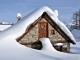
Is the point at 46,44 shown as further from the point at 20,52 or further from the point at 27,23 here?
the point at 20,52

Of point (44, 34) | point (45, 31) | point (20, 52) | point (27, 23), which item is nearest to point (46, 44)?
point (44, 34)

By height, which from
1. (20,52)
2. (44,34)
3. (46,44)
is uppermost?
(44,34)

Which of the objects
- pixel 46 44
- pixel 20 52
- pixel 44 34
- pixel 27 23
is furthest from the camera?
pixel 44 34

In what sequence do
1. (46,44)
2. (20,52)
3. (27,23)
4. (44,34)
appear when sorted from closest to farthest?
(20,52)
(27,23)
(46,44)
(44,34)

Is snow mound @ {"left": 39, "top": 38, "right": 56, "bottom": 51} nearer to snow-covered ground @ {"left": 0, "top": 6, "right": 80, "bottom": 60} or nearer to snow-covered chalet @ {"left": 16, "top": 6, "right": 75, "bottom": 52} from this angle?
snow-covered ground @ {"left": 0, "top": 6, "right": 80, "bottom": 60}

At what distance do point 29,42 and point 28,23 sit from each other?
1.51m

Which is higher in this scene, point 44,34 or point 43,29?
point 43,29

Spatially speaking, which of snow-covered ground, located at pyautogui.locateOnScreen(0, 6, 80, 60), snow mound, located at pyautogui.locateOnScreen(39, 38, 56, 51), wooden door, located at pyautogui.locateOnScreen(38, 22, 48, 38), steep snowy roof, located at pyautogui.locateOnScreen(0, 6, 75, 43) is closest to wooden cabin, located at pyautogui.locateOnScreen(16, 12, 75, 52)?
wooden door, located at pyautogui.locateOnScreen(38, 22, 48, 38)

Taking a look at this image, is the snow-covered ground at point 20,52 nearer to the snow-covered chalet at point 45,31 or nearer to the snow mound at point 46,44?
the snow mound at point 46,44

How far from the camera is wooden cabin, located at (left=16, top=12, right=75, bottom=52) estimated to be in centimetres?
890

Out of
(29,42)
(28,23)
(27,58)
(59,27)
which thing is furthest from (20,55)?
(59,27)

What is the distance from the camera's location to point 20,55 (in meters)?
5.27

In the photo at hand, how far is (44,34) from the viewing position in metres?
9.45

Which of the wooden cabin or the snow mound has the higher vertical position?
the wooden cabin
